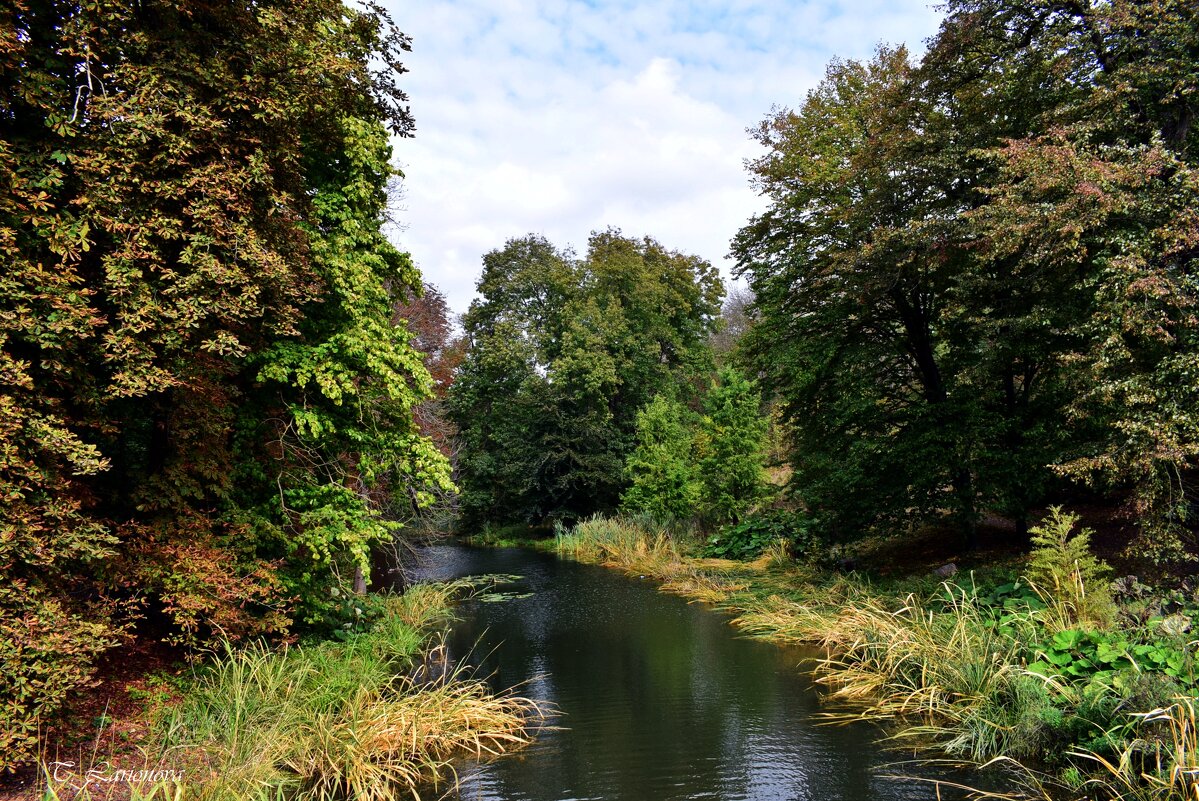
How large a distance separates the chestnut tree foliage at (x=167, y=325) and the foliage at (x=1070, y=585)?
7309 mm

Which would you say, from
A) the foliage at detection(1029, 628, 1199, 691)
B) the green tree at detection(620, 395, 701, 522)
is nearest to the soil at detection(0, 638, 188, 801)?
the foliage at detection(1029, 628, 1199, 691)

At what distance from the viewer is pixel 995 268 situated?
32.0 ft

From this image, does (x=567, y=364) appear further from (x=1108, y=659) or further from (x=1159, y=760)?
(x=1159, y=760)

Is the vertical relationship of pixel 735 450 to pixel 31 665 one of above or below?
above

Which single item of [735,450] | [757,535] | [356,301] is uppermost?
[356,301]

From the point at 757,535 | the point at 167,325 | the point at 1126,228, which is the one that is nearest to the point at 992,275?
the point at 1126,228

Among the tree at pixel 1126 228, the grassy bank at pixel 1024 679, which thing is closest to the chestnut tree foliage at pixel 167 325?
the grassy bank at pixel 1024 679

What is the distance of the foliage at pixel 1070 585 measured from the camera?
6.43 m

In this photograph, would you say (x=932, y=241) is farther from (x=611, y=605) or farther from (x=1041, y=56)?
(x=611, y=605)

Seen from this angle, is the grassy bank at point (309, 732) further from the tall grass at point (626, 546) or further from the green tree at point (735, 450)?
the green tree at point (735, 450)

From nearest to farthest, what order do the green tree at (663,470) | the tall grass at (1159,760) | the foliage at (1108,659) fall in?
the tall grass at (1159,760), the foliage at (1108,659), the green tree at (663,470)

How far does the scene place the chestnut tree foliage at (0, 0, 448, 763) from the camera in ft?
14.7

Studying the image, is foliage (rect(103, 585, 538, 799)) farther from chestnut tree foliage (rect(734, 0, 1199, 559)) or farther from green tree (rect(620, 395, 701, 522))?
green tree (rect(620, 395, 701, 522))

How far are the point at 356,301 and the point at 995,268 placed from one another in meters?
9.05
